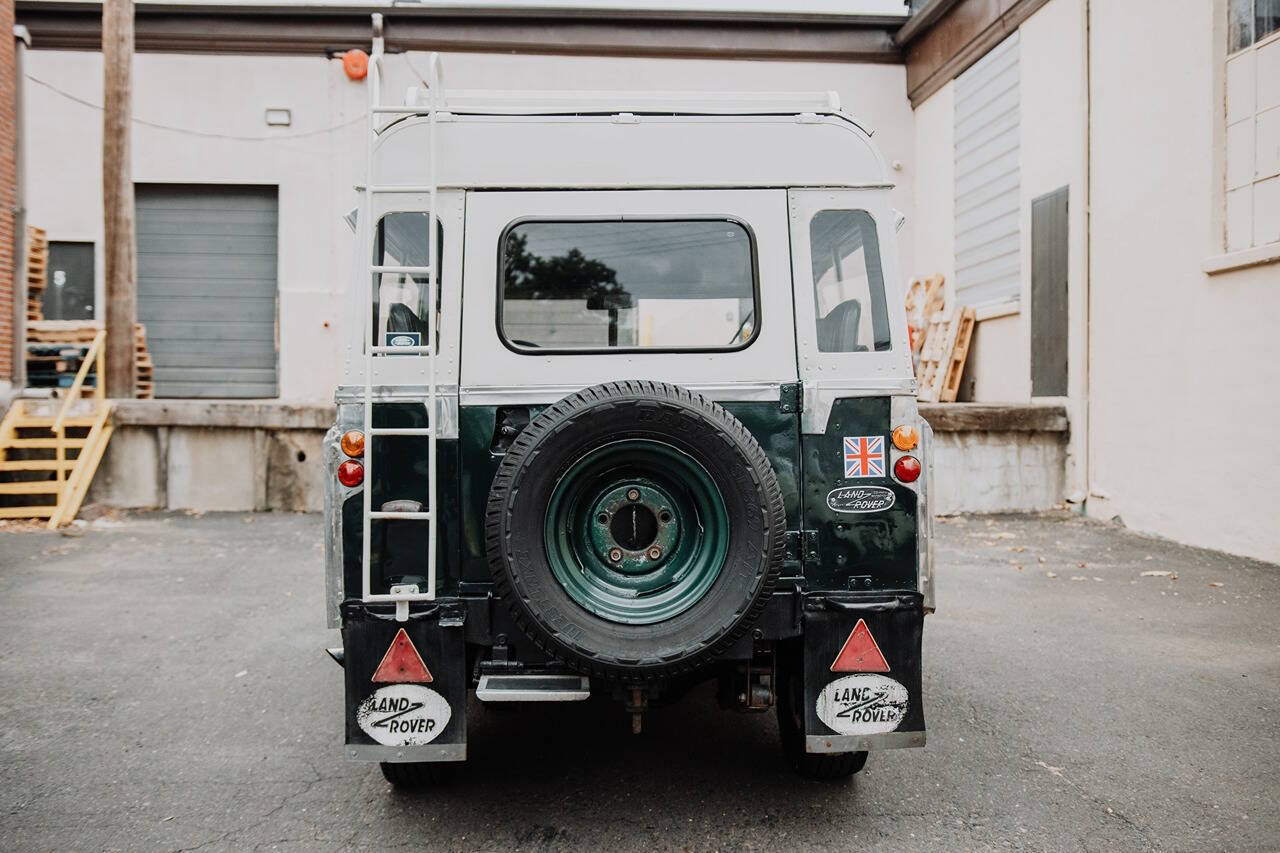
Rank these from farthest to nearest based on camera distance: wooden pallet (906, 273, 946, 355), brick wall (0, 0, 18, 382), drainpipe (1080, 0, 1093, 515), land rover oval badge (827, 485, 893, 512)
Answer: wooden pallet (906, 273, 946, 355)
brick wall (0, 0, 18, 382)
drainpipe (1080, 0, 1093, 515)
land rover oval badge (827, 485, 893, 512)

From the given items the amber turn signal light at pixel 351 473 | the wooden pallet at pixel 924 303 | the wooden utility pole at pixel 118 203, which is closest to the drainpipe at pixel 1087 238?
the wooden pallet at pixel 924 303

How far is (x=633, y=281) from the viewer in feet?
10.6

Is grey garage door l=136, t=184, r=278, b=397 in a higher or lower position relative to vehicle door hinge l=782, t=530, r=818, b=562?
higher

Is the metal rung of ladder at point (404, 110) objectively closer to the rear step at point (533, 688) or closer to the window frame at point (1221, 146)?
the rear step at point (533, 688)

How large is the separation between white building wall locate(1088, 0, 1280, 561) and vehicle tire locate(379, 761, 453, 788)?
22.5ft

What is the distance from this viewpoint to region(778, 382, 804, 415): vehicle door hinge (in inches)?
123

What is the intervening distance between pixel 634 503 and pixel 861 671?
1.01m

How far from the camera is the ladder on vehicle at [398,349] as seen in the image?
2908 mm

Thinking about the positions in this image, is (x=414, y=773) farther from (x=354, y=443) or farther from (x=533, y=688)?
(x=354, y=443)

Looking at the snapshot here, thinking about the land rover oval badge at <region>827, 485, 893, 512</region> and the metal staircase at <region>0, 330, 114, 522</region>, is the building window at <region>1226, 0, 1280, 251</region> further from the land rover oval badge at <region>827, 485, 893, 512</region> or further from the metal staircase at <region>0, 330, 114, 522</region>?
the metal staircase at <region>0, 330, 114, 522</region>

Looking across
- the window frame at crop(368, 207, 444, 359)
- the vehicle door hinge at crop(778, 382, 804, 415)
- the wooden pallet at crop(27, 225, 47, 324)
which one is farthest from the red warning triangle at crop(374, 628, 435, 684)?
the wooden pallet at crop(27, 225, 47, 324)

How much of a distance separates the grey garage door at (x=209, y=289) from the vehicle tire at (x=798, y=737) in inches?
499

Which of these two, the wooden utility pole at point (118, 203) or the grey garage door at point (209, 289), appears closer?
the wooden utility pole at point (118, 203)

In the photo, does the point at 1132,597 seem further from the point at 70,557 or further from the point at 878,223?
the point at 70,557
